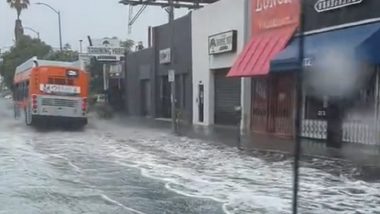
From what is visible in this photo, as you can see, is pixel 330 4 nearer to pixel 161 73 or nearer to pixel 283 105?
pixel 283 105

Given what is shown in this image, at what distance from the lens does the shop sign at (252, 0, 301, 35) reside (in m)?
21.5

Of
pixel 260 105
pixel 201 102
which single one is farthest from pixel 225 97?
pixel 260 105

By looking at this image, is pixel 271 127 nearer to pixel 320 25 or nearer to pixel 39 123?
pixel 320 25

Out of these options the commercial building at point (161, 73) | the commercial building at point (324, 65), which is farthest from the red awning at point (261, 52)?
the commercial building at point (161, 73)

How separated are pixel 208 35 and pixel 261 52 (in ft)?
24.7

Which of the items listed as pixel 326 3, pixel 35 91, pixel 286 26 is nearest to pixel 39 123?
pixel 35 91

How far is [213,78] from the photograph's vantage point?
29703 mm

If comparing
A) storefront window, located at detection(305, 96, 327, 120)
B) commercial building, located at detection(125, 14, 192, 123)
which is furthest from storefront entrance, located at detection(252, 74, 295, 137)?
commercial building, located at detection(125, 14, 192, 123)

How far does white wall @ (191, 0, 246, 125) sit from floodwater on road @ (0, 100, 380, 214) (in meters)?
9.02

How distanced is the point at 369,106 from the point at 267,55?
511 cm

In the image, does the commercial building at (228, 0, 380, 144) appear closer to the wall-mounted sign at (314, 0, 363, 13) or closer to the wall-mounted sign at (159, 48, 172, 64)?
the wall-mounted sign at (314, 0, 363, 13)

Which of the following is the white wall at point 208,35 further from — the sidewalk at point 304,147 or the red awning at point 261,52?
the sidewalk at point 304,147

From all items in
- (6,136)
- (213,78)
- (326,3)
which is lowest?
(6,136)

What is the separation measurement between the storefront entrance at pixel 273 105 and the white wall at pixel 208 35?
243cm
